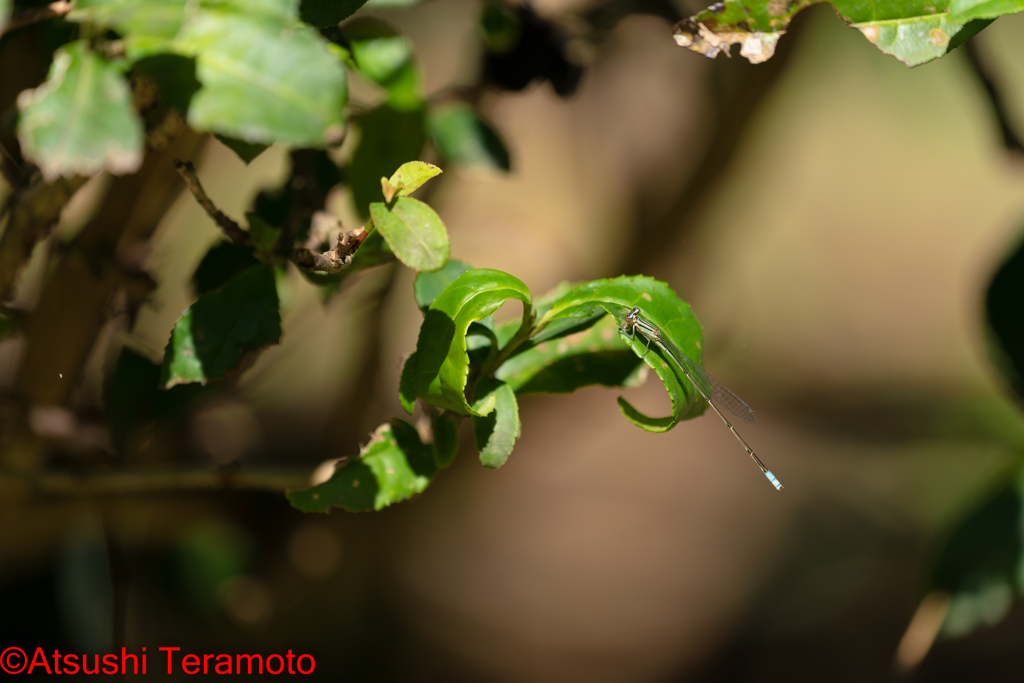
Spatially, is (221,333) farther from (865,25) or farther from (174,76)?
(865,25)

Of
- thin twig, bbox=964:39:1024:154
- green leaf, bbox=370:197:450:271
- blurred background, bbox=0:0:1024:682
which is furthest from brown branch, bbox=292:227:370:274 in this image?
thin twig, bbox=964:39:1024:154

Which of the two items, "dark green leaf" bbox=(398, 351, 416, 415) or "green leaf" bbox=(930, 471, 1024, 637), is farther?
"green leaf" bbox=(930, 471, 1024, 637)

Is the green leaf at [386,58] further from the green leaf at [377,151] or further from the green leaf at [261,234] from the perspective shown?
the green leaf at [261,234]

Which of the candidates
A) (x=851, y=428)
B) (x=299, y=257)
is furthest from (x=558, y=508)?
(x=299, y=257)

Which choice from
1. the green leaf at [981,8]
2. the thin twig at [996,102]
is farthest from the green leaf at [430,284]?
the thin twig at [996,102]

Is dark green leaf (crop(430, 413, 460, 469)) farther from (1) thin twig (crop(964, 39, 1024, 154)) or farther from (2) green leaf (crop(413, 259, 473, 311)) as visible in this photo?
(1) thin twig (crop(964, 39, 1024, 154))

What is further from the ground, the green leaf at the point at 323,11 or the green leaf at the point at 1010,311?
the green leaf at the point at 323,11
